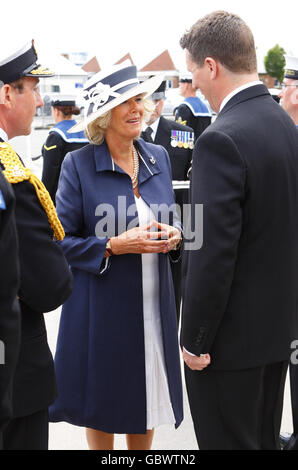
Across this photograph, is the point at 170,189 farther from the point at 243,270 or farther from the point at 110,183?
the point at 243,270

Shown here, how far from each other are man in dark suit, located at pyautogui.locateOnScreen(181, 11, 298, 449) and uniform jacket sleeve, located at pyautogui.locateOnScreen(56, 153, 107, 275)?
56 cm

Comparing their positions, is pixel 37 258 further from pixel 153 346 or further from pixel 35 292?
pixel 153 346

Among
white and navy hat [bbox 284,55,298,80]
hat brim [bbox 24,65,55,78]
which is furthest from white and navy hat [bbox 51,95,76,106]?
hat brim [bbox 24,65,55,78]

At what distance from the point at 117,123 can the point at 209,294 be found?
38.6 inches

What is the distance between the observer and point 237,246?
1879mm

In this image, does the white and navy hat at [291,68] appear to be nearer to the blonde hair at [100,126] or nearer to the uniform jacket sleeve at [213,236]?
the blonde hair at [100,126]

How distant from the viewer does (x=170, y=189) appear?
2.67 m

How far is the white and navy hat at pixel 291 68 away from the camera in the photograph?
3407mm

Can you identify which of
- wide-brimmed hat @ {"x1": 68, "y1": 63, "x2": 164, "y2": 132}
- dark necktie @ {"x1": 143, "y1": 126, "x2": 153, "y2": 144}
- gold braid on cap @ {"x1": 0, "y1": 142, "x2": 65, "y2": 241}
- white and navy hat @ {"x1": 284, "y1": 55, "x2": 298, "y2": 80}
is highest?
white and navy hat @ {"x1": 284, "y1": 55, "x2": 298, "y2": 80}

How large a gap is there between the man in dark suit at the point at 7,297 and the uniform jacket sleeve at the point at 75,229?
88cm

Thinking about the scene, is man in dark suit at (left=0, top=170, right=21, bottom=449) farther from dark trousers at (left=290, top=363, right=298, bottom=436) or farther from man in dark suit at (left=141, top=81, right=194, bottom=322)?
man in dark suit at (left=141, top=81, right=194, bottom=322)

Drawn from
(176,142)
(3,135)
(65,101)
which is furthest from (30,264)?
(65,101)

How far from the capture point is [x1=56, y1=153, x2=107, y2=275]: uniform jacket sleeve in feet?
7.87

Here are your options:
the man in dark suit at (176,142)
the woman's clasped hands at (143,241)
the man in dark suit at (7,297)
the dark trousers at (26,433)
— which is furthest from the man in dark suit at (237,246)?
the man in dark suit at (176,142)
